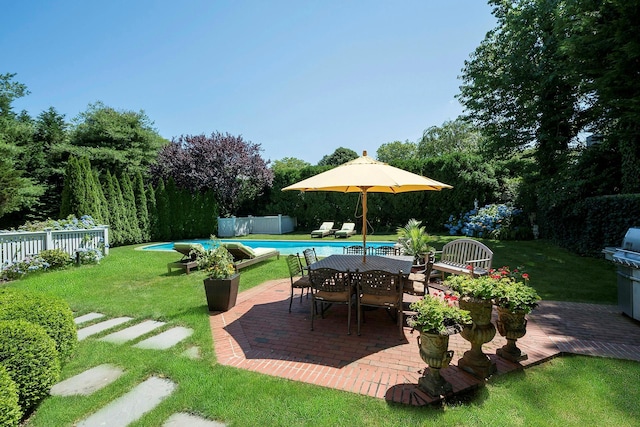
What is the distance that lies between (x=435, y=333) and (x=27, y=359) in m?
3.28

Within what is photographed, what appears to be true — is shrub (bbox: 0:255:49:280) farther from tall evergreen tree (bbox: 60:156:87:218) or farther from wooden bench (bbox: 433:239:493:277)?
wooden bench (bbox: 433:239:493:277)

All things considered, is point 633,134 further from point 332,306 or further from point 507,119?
point 332,306

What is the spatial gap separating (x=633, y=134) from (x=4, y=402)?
1280 cm

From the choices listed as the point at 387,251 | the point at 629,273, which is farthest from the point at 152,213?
the point at 629,273

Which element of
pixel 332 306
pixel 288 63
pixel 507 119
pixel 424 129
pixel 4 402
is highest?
pixel 424 129

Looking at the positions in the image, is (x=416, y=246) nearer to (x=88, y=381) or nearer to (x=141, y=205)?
(x=88, y=381)

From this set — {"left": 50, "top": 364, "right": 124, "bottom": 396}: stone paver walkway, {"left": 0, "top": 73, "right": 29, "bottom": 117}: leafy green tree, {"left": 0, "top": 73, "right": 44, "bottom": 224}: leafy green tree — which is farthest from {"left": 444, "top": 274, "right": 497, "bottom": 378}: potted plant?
{"left": 0, "top": 73, "right": 29, "bottom": 117}: leafy green tree

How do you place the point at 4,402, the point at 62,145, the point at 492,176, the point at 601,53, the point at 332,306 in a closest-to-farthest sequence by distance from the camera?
the point at 4,402, the point at 332,306, the point at 601,53, the point at 492,176, the point at 62,145

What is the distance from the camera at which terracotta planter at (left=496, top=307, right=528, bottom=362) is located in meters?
3.10

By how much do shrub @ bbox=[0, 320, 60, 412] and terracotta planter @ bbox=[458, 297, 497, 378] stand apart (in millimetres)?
3651

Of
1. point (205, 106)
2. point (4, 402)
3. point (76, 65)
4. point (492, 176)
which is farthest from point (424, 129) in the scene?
point (4, 402)

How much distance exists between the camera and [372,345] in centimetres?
379

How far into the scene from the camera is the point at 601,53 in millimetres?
7922

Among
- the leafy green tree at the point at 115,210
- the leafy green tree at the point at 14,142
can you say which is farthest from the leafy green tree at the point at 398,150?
the leafy green tree at the point at 14,142
